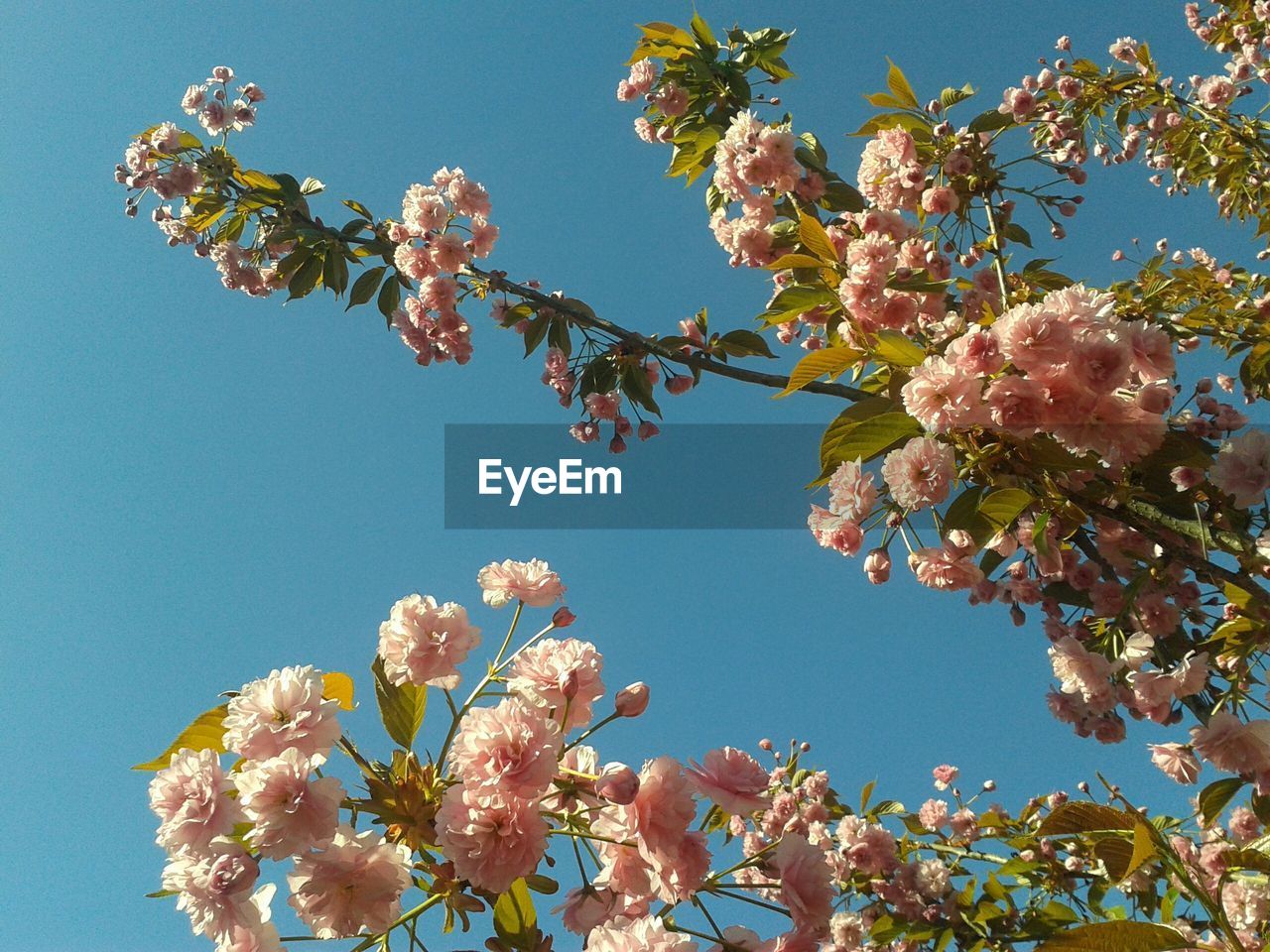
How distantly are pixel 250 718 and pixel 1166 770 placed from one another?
7.11 ft

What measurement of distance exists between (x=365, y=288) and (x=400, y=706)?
258 cm

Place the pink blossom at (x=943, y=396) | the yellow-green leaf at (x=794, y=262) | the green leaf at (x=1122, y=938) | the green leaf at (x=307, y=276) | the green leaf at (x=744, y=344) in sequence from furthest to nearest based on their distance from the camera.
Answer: the green leaf at (x=307, y=276) → the green leaf at (x=744, y=344) → the yellow-green leaf at (x=794, y=262) → the pink blossom at (x=943, y=396) → the green leaf at (x=1122, y=938)

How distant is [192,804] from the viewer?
1.07 metres

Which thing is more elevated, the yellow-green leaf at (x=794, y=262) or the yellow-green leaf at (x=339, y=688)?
the yellow-green leaf at (x=794, y=262)

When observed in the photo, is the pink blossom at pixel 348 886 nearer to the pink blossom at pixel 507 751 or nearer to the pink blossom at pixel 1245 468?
the pink blossom at pixel 507 751

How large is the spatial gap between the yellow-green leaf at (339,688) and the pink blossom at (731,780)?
60cm

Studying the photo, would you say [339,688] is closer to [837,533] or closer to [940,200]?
[837,533]

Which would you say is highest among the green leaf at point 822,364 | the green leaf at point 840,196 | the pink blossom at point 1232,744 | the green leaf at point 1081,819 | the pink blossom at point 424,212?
the pink blossom at point 424,212

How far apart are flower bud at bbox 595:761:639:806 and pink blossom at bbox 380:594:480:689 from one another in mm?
367

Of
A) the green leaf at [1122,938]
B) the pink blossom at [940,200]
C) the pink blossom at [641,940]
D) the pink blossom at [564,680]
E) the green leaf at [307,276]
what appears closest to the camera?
the green leaf at [1122,938]

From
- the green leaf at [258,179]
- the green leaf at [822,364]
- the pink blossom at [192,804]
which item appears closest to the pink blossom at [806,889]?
the pink blossom at [192,804]

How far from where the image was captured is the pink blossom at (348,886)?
1057 mm

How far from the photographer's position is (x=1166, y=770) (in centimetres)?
200

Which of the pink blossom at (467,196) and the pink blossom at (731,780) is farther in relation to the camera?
the pink blossom at (467,196)
